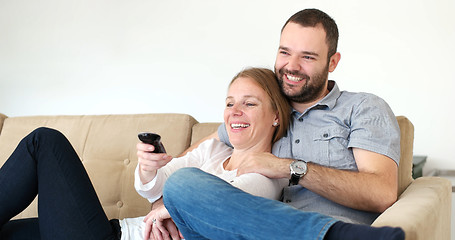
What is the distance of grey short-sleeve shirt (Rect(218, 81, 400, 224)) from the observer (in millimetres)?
1630

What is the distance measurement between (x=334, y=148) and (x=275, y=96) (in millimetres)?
298

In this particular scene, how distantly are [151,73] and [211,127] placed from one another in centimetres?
170

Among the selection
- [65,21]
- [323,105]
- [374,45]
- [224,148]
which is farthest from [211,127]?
[65,21]

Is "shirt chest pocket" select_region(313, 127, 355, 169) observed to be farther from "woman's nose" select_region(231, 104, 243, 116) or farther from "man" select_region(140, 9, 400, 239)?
"woman's nose" select_region(231, 104, 243, 116)

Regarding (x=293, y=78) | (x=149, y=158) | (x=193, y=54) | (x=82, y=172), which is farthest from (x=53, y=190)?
(x=193, y=54)

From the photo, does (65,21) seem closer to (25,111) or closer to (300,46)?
(25,111)

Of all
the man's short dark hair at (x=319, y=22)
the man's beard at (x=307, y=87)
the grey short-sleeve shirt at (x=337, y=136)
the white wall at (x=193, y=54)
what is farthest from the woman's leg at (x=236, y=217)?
the white wall at (x=193, y=54)

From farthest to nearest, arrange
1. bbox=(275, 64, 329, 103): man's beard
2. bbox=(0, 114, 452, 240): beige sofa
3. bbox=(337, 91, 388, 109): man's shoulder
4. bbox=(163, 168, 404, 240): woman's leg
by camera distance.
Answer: bbox=(0, 114, 452, 240): beige sofa → bbox=(275, 64, 329, 103): man's beard → bbox=(337, 91, 388, 109): man's shoulder → bbox=(163, 168, 404, 240): woman's leg

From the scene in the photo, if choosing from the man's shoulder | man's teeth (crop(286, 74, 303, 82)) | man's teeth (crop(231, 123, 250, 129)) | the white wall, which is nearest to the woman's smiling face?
man's teeth (crop(231, 123, 250, 129))

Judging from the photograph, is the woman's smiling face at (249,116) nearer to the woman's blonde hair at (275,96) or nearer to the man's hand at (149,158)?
the woman's blonde hair at (275,96)

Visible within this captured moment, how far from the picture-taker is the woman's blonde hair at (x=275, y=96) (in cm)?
185

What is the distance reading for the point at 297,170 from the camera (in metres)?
1.55

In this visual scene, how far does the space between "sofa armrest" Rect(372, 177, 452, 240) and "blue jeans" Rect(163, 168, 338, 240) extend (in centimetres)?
19

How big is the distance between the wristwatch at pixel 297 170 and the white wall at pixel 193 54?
157 cm
